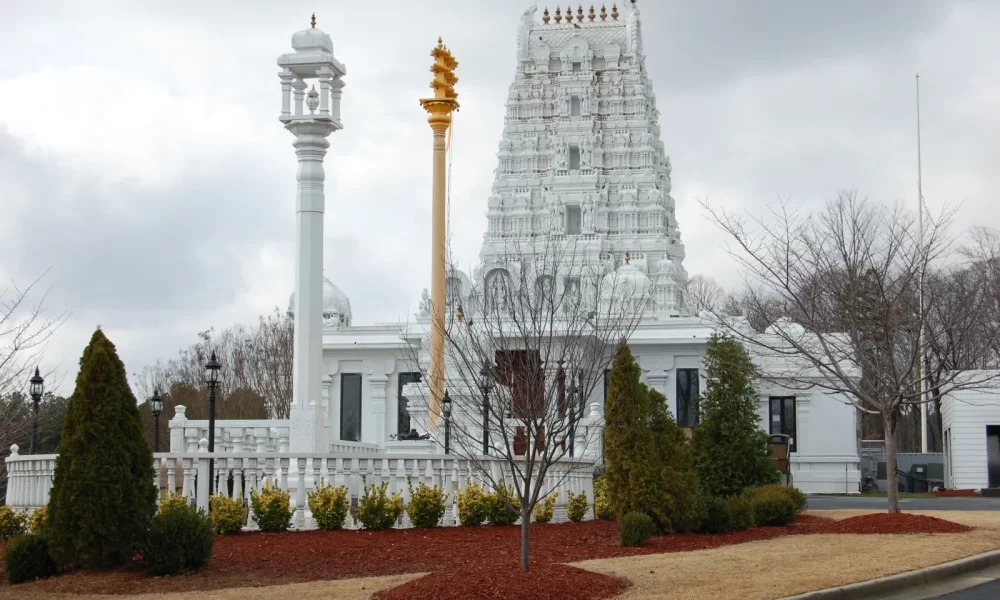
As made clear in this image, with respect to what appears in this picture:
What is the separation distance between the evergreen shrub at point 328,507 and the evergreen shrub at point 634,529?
174 inches

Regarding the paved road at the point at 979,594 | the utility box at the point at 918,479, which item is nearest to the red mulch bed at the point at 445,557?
the paved road at the point at 979,594

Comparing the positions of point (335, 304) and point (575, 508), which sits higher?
point (335, 304)

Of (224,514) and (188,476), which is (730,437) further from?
(188,476)

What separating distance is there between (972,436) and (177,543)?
34582 millimetres

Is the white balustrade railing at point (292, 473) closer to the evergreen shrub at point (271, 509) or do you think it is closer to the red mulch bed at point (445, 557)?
the evergreen shrub at point (271, 509)

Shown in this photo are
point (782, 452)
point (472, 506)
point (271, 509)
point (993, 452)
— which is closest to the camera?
point (271, 509)

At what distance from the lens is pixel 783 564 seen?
15.3m

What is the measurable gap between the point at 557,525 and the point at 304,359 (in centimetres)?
569

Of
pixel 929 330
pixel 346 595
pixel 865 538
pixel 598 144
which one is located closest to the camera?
pixel 346 595

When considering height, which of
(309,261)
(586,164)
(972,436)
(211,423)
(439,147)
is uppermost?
(586,164)

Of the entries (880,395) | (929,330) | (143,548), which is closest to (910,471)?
(929,330)

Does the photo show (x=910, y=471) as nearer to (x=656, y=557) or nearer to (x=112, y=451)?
(x=656, y=557)

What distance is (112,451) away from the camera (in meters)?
14.3

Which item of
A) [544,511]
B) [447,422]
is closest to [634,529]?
[447,422]
